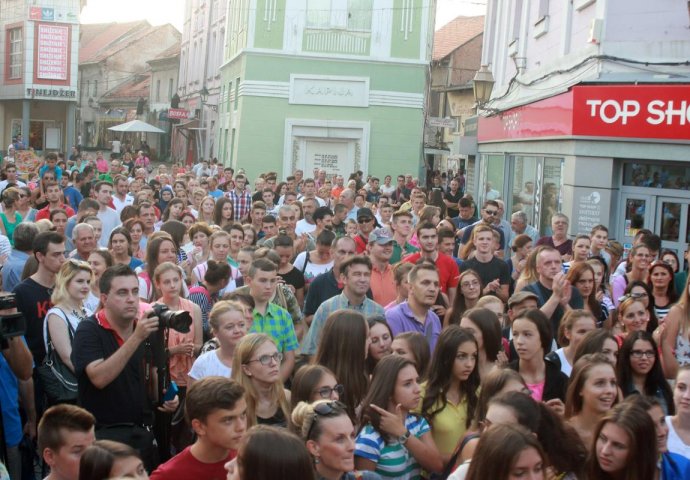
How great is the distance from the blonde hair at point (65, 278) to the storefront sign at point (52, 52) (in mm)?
43453

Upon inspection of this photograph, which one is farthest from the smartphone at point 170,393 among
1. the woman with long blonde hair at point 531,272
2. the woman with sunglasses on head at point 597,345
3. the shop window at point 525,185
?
the shop window at point 525,185

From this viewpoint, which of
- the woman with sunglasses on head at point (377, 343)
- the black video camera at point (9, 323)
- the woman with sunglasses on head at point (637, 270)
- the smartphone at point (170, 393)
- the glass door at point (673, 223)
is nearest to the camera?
the black video camera at point (9, 323)

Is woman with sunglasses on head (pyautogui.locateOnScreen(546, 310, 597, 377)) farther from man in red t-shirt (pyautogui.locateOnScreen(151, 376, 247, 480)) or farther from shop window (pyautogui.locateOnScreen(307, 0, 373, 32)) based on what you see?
shop window (pyautogui.locateOnScreen(307, 0, 373, 32))

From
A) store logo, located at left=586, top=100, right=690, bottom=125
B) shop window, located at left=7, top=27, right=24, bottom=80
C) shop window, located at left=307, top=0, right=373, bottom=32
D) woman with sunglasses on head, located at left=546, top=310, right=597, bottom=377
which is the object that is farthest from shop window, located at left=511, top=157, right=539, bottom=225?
shop window, located at left=7, top=27, right=24, bottom=80

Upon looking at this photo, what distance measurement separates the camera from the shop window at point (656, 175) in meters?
14.1

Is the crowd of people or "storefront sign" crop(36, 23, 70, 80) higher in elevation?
"storefront sign" crop(36, 23, 70, 80)

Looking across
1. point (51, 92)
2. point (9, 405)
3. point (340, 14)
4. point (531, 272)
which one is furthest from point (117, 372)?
point (51, 92)

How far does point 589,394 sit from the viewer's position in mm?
5625

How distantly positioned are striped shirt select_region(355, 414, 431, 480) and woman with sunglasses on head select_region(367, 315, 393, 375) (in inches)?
56.1

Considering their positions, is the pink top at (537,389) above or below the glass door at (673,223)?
below

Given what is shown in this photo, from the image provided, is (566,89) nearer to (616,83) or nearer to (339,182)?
(616,83)

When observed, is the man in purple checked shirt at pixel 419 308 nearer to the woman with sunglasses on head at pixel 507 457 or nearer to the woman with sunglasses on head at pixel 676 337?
the woman with sunglasses on head at pixel 676 337

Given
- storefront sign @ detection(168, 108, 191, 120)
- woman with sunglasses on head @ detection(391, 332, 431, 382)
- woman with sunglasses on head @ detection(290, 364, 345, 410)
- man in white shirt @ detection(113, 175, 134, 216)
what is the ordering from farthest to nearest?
storefront sign @ detection(168, 108, 191, 120) < man in white shirt @ detection(113, 175, 134, 216) < woman with sunglasses on head @ detection(391, 332, 431, 382) < woman with sunglasses on head @ detection(290, 364, 345, 410)

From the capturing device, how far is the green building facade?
2986 centimetres
